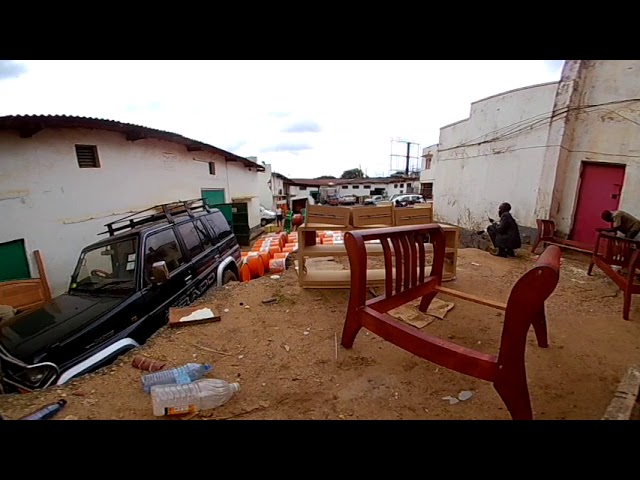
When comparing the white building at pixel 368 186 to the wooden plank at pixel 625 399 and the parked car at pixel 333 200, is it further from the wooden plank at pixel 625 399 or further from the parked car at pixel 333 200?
the wooden plank at pixel 625 399

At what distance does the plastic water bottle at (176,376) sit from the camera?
7.40 ft

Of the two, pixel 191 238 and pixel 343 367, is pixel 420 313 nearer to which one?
pixel 343 367

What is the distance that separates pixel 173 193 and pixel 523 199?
10.7 meters

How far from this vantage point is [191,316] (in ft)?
11.1

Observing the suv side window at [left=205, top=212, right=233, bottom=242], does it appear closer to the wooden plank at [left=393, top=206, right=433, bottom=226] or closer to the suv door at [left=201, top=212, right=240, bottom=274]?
the suv door at [left=201, top=212, right=240, bottom=274]

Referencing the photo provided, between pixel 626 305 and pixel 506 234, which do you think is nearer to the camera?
pixel 626 305

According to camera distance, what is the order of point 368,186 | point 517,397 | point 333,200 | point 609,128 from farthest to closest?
1. point 368,186
2. point 333,200
3. point 609,128
4. point 517,397

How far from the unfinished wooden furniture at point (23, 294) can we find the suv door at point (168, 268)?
2442mm

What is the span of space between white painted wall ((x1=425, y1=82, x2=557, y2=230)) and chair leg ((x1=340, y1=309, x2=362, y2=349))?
7.56m

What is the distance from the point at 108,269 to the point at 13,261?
3395 millimetres

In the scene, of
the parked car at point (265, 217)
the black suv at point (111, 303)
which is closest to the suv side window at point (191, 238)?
the black suv at point (111, 303)

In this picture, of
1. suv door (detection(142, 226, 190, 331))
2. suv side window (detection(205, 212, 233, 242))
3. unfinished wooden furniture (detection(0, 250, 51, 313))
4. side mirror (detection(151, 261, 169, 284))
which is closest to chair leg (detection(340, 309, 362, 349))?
side mirror (detection(151, 261, 169, 284))

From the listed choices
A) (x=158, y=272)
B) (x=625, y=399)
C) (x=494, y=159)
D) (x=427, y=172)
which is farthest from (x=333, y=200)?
(x=625, y=399)
